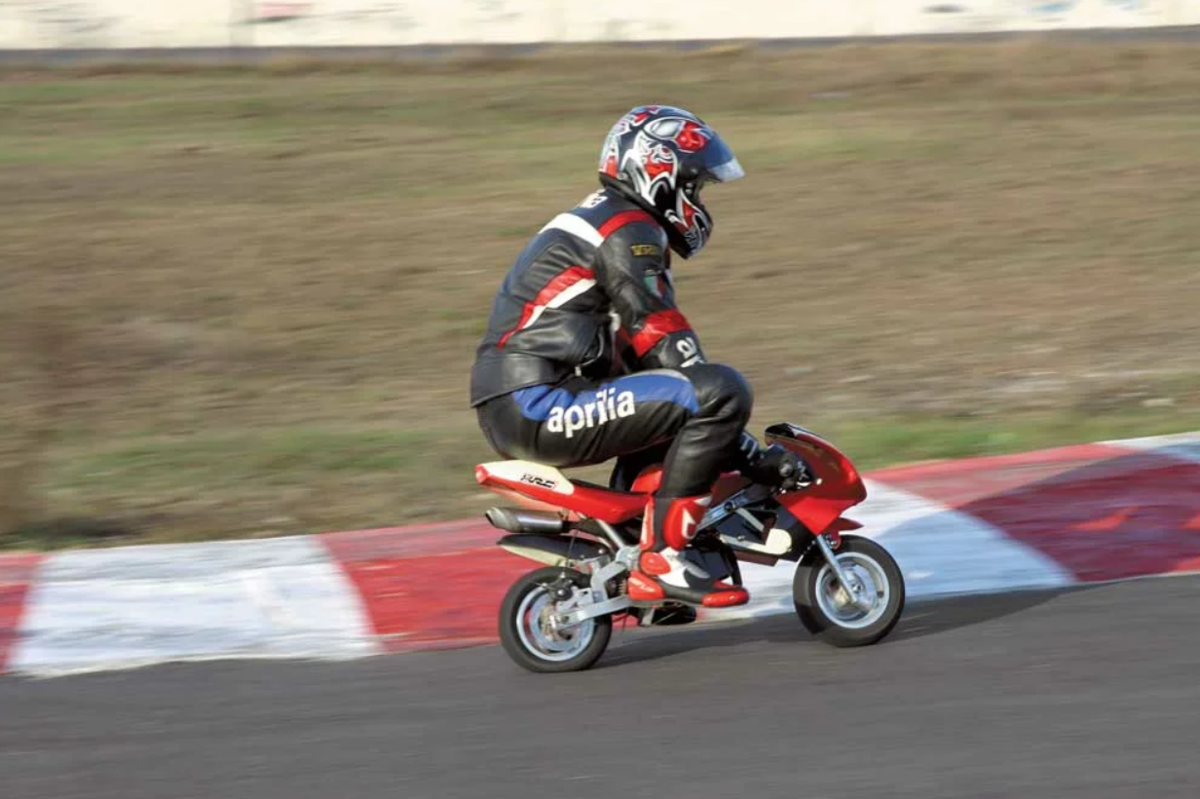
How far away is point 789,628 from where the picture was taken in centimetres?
643

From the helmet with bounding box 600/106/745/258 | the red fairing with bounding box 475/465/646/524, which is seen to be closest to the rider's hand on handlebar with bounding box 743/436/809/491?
the red fairing with bounding box 475/465/646/524

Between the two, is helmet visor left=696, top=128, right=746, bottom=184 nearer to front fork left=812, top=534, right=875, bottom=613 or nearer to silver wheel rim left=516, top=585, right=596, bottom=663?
front fork left=812, top=534, right=875, bottom=613

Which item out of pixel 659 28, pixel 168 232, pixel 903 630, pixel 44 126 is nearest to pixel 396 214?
pixel 168 232

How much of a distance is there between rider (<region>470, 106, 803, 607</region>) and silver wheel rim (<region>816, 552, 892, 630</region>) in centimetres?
35

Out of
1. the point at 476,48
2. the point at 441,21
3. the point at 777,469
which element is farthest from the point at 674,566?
the point at 441,21

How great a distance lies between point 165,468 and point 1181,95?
1553 centimetres

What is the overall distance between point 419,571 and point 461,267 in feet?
23.1

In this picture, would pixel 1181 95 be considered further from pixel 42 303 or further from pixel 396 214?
pixel 42 303

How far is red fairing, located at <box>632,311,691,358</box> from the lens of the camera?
583cm

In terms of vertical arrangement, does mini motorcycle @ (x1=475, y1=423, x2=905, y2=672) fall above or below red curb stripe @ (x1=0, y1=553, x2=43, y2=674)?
above

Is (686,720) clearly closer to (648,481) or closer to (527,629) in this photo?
(527,629)

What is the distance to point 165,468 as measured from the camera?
30.3 feet

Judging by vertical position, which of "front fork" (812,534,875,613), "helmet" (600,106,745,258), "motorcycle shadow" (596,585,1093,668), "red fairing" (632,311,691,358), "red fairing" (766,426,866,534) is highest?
"helmet" (600,106,745,258)

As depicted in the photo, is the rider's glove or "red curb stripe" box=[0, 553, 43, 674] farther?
"red curb stripe" box=[0, 553, 43, 674]
